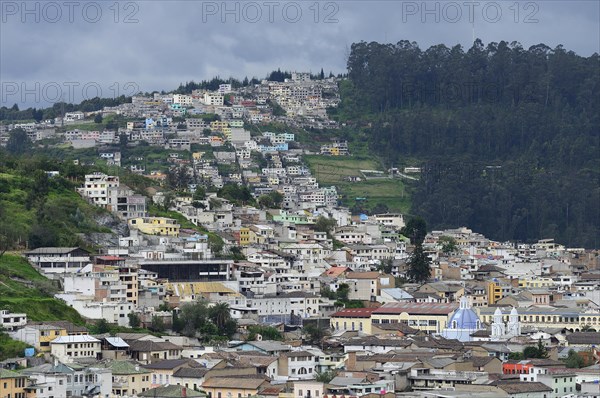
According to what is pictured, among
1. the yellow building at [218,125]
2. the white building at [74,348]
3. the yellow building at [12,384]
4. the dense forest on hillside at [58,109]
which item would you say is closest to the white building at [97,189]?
the white building at [74,348]

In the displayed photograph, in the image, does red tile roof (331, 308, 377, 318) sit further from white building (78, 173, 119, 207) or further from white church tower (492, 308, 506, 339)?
white building (78, 173, 119, 207)

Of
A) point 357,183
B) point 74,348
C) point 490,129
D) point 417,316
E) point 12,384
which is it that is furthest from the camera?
point 490,129

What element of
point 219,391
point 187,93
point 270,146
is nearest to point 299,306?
point 219,391

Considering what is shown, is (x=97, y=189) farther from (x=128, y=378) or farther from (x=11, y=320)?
(x=128, y=378)

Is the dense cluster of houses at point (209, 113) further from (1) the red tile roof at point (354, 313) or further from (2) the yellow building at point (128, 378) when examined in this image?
(2) the yellow building at point (128, 378)

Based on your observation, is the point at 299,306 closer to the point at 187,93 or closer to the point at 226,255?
the point at 226,255

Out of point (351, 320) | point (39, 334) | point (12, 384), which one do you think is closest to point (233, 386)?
point (12, 384)

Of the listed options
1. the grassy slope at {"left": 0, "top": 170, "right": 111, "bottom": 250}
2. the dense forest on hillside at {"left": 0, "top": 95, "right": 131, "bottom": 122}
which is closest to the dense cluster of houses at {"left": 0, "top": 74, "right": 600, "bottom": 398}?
the grassy slope at {"left": 0, "top": 170, "right": 111, "bottom": 250}
